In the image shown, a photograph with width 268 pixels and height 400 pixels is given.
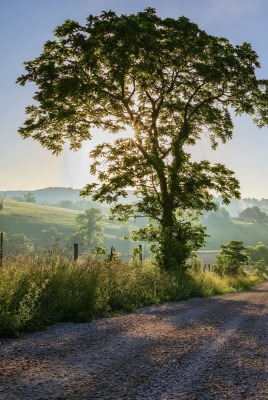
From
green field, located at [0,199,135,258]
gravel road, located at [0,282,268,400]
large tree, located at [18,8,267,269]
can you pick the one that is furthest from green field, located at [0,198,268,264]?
gravel road, located at [0,282,268,400]

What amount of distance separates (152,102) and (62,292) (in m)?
16.2

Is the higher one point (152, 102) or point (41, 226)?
point (152, 102)

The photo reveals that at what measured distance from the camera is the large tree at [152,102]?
17531 millimetres

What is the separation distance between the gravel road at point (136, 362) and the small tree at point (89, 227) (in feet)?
367

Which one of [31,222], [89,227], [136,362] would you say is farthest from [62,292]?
[31,222]

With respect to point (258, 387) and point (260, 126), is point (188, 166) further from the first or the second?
point (258, 387)

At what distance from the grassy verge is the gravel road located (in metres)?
0.45

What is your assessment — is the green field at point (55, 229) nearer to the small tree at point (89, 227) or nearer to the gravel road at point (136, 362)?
the small tree at point (89, 227)

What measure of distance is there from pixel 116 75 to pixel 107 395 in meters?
16.7

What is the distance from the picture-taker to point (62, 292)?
846cm

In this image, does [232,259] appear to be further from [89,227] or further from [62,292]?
[89,227]

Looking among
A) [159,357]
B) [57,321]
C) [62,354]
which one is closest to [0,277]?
[57,321]

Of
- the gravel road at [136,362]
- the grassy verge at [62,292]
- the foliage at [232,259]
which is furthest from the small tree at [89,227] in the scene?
the gravel road at [136,362]

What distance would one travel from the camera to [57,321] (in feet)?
25.4
